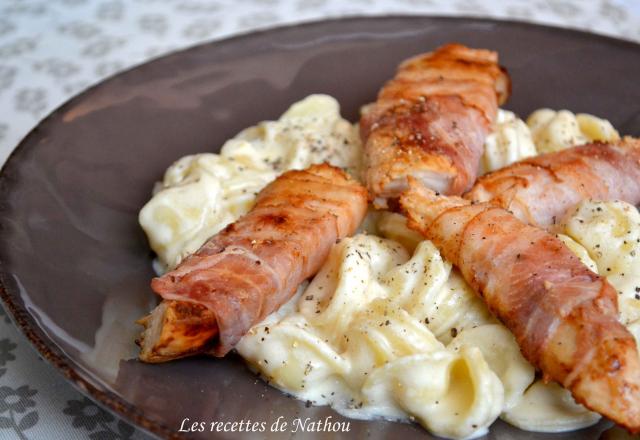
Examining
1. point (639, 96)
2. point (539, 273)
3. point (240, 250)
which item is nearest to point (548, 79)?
point (639, 96)

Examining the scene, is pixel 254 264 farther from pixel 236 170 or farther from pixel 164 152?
pixel 164 152

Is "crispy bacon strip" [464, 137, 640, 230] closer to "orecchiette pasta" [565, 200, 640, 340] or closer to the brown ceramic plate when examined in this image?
"orecchiette pasta" [565, 200, 640, 340]

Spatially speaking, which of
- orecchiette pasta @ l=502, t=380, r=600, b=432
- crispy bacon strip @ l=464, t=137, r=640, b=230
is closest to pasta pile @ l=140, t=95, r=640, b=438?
orecchiette pasta @ l=502, t=380, r=600, b=432

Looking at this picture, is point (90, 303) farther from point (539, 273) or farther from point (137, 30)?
point (137, 30)

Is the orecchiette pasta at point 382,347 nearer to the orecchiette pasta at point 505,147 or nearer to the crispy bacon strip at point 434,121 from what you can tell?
the crispy bacon strip at point 434,121

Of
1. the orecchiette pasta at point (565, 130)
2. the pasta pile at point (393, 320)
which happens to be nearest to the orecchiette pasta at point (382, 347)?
the pasta pile at point (393, 320)

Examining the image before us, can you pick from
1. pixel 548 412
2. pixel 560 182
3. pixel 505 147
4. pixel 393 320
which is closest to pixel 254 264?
pixel 393 320
